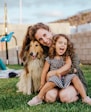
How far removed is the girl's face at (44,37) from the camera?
14.4 ft

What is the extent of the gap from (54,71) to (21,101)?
1.62ft

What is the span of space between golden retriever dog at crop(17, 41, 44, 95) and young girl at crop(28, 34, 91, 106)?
45 centimetres

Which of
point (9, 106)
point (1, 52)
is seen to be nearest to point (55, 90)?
point (9, 106)

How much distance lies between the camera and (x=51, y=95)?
3.95 meters

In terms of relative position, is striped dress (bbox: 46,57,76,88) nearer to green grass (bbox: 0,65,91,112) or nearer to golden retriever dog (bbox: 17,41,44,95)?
green grass (bbox: 0,65,91,112)

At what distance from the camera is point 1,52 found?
14.7 m

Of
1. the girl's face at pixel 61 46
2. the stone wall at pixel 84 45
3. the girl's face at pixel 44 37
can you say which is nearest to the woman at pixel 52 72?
the girl's face at pixel 44 37

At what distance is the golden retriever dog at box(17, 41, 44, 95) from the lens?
459cm

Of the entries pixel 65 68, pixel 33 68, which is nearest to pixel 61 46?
pixel 65 68

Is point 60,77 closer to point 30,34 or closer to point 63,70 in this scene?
point 63,70

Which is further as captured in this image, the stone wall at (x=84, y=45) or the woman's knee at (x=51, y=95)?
the stone wall at (x=84, y=45)

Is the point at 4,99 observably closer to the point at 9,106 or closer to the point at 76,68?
the point at 9,106

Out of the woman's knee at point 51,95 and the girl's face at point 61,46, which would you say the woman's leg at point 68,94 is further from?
the girl's face at point 61,46

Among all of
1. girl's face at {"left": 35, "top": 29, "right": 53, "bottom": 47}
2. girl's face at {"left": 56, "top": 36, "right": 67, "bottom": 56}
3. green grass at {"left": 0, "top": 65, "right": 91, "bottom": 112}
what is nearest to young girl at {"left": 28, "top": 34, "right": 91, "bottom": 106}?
girl's face at {"left": 56, "top": 36, "right": 67, "bottom": 56}
